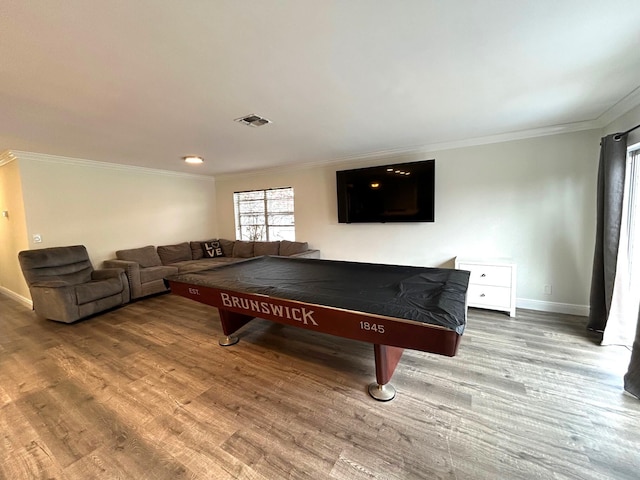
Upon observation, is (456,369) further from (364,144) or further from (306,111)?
(364,144)

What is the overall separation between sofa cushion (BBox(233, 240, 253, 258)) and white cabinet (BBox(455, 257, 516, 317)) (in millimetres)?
3931

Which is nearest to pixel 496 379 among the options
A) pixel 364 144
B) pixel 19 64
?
pixel 364 144

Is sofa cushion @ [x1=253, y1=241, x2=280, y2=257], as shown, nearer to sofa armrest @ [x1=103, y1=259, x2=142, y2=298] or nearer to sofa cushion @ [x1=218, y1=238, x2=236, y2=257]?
sofa cushion @ [x1=218, y1=238, x2=236, y2=257]

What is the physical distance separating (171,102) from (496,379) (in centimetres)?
346

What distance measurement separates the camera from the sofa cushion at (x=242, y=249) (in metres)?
5.43

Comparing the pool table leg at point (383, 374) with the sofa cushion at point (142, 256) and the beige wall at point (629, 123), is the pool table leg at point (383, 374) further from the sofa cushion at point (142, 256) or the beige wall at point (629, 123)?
the sofa cushion at point (142, 256)

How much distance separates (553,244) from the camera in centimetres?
318

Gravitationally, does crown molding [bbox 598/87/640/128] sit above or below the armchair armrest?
above

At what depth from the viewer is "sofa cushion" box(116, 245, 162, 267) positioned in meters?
4.44

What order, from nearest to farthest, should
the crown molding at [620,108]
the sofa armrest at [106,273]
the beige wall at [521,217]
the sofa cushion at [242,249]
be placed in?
the crown molding at [620,108]
the beige wall at [521,217]
the sofa armrest at [106,273]
the sofa cushion at [242,249]

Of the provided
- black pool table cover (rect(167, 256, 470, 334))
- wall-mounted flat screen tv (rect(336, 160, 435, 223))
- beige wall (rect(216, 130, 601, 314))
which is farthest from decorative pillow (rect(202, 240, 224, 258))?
beige wall (rect(216, 130, 601, 314))

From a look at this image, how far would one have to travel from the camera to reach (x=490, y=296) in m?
3.23

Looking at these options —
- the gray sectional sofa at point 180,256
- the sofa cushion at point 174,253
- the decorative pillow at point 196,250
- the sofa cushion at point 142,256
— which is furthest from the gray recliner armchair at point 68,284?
the decorative pillow at point 196,250

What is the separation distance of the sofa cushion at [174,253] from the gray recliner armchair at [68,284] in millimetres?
1066
